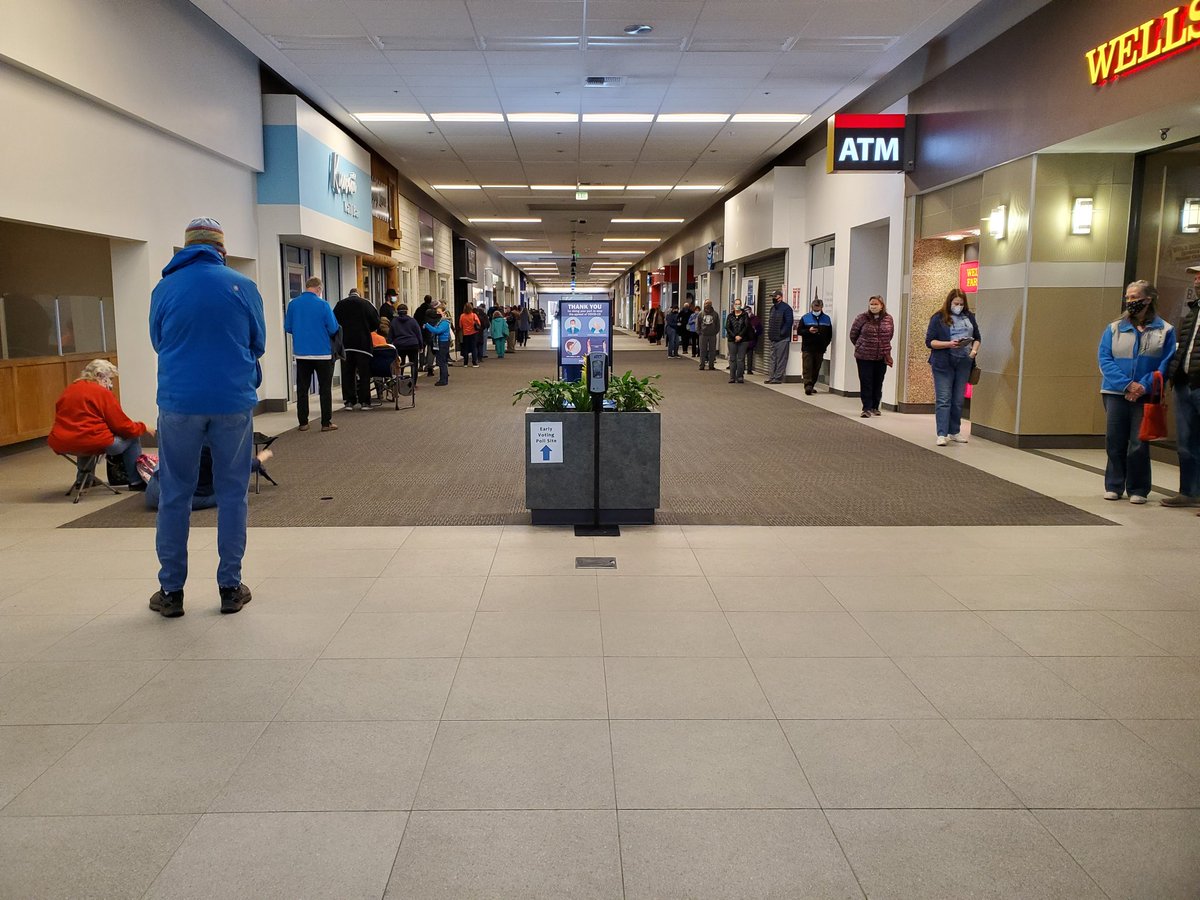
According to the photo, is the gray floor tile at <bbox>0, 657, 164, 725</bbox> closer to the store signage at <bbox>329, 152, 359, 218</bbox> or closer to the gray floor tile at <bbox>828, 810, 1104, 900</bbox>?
the gray floor tile at <bbox>828, 810, 1104, 900</bbox>

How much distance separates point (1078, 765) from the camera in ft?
9.24

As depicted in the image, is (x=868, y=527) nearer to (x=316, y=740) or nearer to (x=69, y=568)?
(x=316, y=740)

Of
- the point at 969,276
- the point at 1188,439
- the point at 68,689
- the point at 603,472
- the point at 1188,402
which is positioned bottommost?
the point at 68,689

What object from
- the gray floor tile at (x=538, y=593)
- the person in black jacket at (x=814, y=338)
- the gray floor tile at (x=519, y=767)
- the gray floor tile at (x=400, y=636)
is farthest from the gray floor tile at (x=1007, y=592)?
the person in black jacket at (x=814, y=338)

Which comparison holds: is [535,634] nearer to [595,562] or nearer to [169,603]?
[595,562]

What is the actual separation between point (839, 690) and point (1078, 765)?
81cm

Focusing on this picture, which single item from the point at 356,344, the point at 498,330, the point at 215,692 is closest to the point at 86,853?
the point at 215,692

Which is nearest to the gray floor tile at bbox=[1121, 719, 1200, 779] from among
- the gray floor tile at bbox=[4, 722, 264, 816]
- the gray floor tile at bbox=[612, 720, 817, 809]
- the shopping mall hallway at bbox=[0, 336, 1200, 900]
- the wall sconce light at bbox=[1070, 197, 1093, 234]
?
the shopping mall hallway at bbox=[0, 336, 1200, 900]

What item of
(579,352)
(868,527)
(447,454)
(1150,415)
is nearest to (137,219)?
(447,454)

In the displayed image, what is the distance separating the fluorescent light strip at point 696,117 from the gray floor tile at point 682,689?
37.8 ft

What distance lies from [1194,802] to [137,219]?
9122 mm

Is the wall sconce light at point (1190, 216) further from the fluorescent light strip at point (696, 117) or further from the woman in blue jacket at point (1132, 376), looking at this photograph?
the fluorescent light strip at point (696, 117)

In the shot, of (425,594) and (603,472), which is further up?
(603,472)

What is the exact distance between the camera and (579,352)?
8.70 metres
